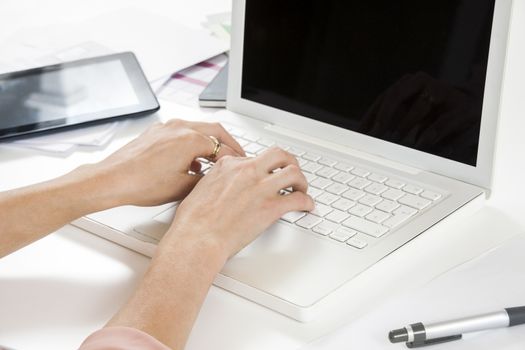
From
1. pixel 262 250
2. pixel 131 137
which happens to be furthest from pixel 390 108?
pixel 131 137

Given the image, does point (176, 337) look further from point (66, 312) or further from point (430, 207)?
point (430, 207)

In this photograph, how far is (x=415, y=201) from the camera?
98 cm

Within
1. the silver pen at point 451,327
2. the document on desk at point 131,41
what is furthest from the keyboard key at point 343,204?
the document on desk at point 131,41

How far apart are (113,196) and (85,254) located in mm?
73

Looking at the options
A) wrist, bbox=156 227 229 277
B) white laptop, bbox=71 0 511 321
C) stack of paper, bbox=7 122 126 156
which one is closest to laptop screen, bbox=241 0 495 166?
white laptop, bbox=71 0 511 321

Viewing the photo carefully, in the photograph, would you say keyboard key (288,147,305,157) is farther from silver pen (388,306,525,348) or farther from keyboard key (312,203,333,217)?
silver pen (388,306,525,348)

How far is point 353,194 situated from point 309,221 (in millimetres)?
77

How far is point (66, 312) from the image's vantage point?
0.83m

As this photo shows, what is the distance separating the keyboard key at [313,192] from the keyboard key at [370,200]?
0.05m

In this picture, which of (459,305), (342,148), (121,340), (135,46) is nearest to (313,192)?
(342,148)

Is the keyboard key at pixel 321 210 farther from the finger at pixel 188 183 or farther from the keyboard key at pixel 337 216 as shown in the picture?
the finger at pixel 188 183

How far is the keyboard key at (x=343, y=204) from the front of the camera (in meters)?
0.97

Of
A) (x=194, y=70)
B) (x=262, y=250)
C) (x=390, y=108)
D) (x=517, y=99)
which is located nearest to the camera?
(x=262, y=250)

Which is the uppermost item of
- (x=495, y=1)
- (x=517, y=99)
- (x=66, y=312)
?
(x=495, y=1)
